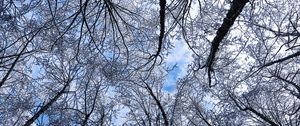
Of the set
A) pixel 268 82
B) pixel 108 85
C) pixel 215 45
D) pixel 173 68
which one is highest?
pixel 108 85

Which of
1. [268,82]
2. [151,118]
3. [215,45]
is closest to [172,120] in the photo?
[151,118]

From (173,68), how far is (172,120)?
194cm

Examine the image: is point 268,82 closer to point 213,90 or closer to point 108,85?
point 213,90

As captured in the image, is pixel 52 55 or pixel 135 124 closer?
pixel 52 55

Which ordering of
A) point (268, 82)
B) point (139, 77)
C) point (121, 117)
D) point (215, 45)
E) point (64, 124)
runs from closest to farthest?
1. point (215, 45)
2. point (268, 82)
3. point (64, 124)
4. point (139, 77)
5. point (121, 117)

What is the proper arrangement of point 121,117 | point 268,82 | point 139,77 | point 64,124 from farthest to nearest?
point 121,117 → point 139,77 → point 64,124 → point 268,82

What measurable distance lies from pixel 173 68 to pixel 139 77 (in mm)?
1897

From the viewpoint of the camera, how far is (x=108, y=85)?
38.6ft

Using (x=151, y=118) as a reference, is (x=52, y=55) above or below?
above

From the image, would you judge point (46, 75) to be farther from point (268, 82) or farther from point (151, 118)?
point (268, 82)

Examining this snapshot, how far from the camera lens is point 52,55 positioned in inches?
444

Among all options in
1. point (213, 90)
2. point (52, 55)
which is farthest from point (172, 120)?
point (52, 55)

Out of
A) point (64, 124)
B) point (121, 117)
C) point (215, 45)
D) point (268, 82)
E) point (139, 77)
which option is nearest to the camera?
point (215, 45)

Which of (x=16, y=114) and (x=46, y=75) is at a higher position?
(x=46, y=75)
